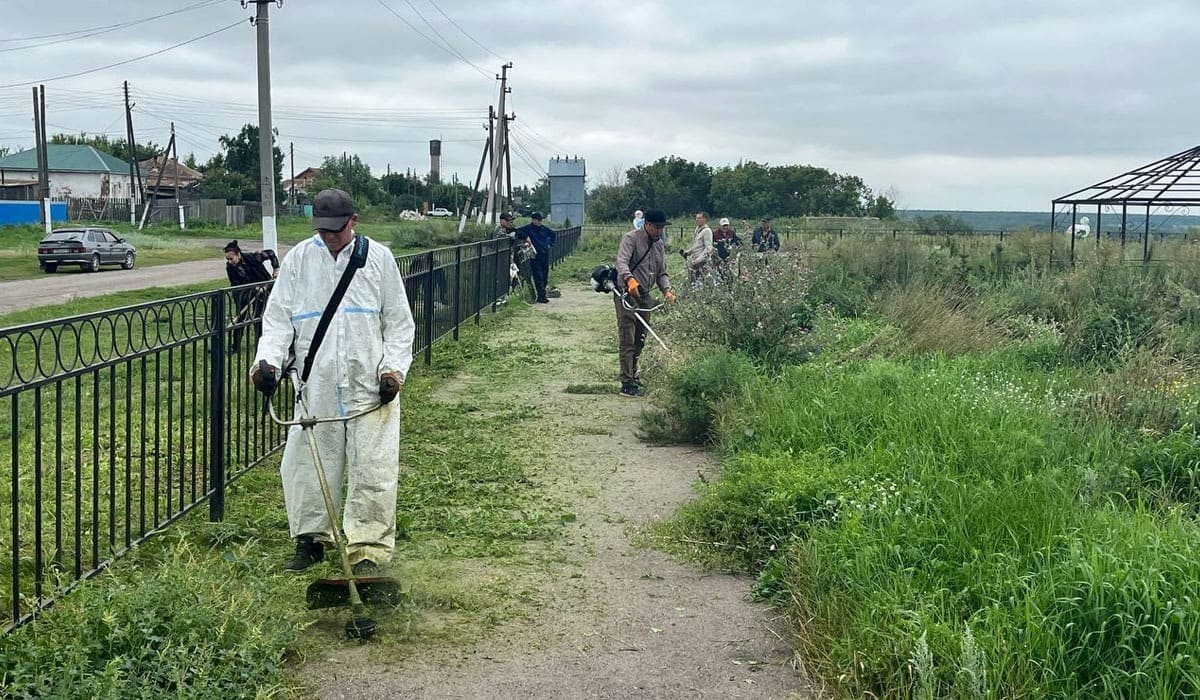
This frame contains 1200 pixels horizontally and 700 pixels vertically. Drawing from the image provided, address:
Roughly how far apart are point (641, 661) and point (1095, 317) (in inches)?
309

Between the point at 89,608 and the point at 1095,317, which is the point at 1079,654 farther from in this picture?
the point at 1095,317

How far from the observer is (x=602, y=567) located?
5832mm

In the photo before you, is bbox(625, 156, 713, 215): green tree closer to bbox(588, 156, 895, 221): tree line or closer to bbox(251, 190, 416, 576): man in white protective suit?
bbox(588, 156, 895, 221): tree line

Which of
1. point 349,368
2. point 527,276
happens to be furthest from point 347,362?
point 527,276

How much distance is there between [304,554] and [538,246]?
16.4 m

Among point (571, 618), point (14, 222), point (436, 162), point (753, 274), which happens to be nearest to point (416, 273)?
point (753, 274)

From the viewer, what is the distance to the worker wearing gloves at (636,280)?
11188 mm

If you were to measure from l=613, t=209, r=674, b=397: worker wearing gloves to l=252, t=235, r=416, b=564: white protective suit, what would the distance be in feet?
18.5

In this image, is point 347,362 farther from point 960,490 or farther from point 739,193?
point 739,193

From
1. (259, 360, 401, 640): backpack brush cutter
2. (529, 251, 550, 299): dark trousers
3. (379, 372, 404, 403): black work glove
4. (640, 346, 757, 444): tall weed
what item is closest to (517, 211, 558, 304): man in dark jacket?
(529, 251, 550, 299): dark trousers

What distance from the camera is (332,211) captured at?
17.5ft

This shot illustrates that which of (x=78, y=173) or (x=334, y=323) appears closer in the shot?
(x=334, y=323)

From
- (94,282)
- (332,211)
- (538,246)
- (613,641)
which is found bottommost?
(613,641)

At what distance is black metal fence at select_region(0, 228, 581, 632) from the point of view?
450cm
